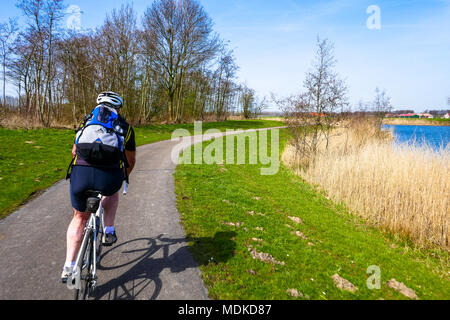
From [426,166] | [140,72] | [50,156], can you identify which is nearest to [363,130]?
[426,166]

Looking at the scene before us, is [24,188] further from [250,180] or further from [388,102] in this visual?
[388,102]

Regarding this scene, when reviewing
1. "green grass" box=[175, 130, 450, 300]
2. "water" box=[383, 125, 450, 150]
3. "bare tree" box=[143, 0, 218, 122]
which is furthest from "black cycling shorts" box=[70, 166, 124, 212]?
"bare tree" box=[143, 0, 218, 122]

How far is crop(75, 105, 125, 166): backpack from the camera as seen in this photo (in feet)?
7.91

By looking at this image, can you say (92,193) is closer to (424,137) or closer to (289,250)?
(289,250)

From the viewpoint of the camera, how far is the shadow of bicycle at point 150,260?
291 centimetres

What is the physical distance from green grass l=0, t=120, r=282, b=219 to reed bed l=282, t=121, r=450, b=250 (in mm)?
9407

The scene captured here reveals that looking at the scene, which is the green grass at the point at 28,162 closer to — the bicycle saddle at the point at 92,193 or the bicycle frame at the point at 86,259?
the bicycle frame at the point at 86,259

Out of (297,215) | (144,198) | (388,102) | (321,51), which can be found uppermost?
(321,51)

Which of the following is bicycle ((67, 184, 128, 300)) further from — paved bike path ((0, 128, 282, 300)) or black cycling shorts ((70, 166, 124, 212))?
paved bike path ((0, 128, 282, 300))

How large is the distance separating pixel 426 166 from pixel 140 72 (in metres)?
29.7

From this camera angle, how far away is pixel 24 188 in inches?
256

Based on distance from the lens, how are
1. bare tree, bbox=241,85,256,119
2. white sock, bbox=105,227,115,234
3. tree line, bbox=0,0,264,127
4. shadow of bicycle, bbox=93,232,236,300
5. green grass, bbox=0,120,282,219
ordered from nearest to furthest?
shadow of bicycle, bbox=93,232,236,300
white sock, bbox=105,227,115,234
green grass, bbox=0,120,282,219
tree line, bbox=0,0,264,127
bare tree, bbox=241,85,256,119

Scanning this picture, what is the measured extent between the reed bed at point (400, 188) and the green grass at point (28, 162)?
9.41 meters

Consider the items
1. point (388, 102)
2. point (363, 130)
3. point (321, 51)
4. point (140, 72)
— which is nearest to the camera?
point (321, 51)
